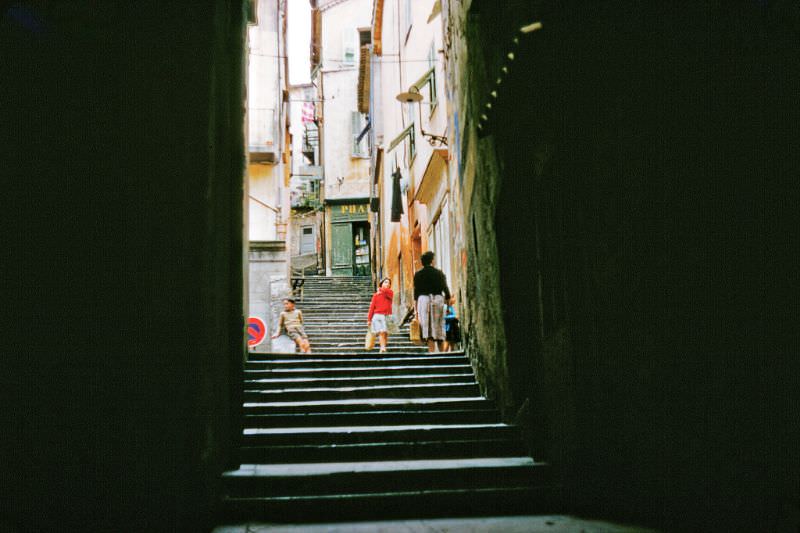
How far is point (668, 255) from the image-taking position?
4379 mm

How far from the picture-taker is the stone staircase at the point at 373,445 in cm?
483

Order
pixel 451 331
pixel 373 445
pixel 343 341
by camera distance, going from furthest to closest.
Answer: pixel 343 341 → pixel 451 331 → pixel 373 445

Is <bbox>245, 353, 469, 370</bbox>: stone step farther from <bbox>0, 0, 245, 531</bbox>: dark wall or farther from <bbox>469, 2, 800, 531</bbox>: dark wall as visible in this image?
<bbox>0, 0, 245, 531</bbox>: dark wall

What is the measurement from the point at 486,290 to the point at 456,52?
3766mm

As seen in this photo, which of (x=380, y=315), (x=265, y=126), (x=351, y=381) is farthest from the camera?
(x=265, y=126)

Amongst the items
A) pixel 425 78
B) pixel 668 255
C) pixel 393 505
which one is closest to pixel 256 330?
pixel 425 78

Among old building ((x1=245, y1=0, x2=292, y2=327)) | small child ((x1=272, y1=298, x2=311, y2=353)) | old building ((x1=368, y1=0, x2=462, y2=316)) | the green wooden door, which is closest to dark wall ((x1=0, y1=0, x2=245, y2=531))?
old building ((x1=368, y1=0, x2=462, y2=316))

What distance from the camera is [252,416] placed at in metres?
6.05

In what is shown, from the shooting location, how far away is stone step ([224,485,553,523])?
468 centimetres

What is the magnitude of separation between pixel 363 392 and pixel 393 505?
2095mm

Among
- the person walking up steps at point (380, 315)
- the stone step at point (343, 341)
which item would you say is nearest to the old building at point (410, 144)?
the person walking up steps at point (380, 315)

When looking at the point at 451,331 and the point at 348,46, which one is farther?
the point at 348,46

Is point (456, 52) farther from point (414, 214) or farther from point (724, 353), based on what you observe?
point (414, 214)

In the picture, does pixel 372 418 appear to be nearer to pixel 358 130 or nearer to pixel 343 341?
pixel 343 341
